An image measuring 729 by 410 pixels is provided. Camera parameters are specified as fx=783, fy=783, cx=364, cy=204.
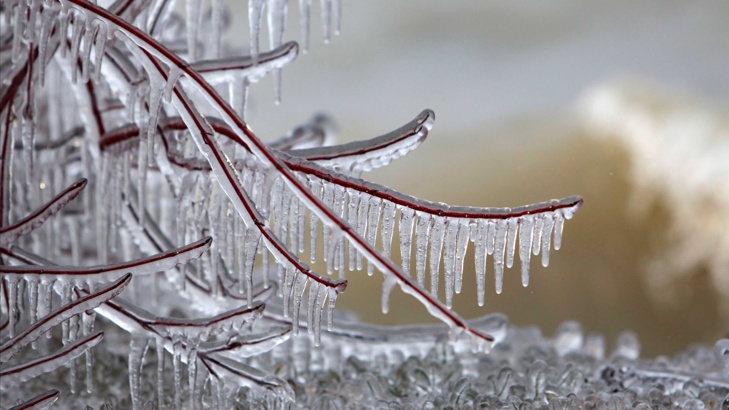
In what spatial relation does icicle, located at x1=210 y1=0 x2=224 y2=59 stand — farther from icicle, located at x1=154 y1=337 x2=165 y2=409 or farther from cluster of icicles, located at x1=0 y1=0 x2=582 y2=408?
icicle, located at x1=154 y1=337 x2=165 y2=409

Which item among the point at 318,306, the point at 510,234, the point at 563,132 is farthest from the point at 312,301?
the point at 563,132

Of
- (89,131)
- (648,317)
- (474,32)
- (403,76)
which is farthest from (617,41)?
(89,131)

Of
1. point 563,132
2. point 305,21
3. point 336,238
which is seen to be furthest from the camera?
point 563,132

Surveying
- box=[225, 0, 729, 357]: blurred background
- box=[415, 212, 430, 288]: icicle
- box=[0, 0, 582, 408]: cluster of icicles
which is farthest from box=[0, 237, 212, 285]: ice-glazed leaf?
box=[225, 0, 729, 357]: blurred background

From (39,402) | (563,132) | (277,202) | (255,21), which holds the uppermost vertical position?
(563,132)

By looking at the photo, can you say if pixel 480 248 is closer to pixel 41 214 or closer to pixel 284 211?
pixel 284 211

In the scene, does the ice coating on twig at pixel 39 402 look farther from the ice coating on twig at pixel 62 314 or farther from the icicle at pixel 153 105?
the icicle at pixel 153 105

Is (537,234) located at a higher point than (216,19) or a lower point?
lower
